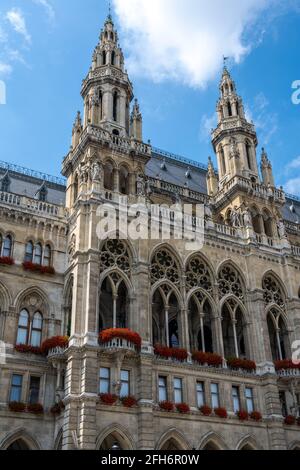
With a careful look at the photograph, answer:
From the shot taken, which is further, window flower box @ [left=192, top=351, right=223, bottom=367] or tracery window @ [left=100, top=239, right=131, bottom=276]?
tracery window @ [left=100, top=239, right=131, bottom=276]

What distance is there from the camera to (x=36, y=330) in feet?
116

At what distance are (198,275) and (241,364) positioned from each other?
7255mm

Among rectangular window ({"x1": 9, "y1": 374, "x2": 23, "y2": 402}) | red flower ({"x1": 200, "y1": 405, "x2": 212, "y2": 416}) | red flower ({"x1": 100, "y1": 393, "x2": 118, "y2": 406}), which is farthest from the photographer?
red flower ({"x1": 200, "y1": 405, "x2": 212, "y2": 416})

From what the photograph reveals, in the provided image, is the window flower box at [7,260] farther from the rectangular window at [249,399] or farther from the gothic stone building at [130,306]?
the rectangular window at [249,399]

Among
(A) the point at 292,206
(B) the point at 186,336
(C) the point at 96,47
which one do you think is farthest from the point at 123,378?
(A) the point at 292,206

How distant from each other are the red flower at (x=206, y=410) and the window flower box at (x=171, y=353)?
→ 3304 mm

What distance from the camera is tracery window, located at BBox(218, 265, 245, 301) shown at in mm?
40719

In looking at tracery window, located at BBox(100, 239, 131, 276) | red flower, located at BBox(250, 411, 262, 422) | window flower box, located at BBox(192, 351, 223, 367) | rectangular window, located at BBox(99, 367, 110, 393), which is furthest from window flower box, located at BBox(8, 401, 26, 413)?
red flower, located at BBox(250, 411, 262, 422)

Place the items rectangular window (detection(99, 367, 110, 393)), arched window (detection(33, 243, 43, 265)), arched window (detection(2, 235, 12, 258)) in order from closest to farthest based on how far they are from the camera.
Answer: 1. rectangular window (detection(99, 367, 110, 393))
2. arched window (detection(2, 235, 12, 258))
3. arched window (detection(33, 243, 43, 265))

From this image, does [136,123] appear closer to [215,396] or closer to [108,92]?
[108,92]

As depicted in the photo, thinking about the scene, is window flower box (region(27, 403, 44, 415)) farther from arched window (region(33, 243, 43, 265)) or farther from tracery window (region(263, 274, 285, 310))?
tracery window (region(263, 274, 285, 310))

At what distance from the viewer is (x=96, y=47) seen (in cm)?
5094

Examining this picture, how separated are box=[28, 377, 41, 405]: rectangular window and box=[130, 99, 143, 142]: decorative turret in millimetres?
21593

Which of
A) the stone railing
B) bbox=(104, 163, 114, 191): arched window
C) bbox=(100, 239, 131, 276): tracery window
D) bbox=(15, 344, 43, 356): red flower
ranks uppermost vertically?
bbox=(104, 163, 114, 191): arched window
